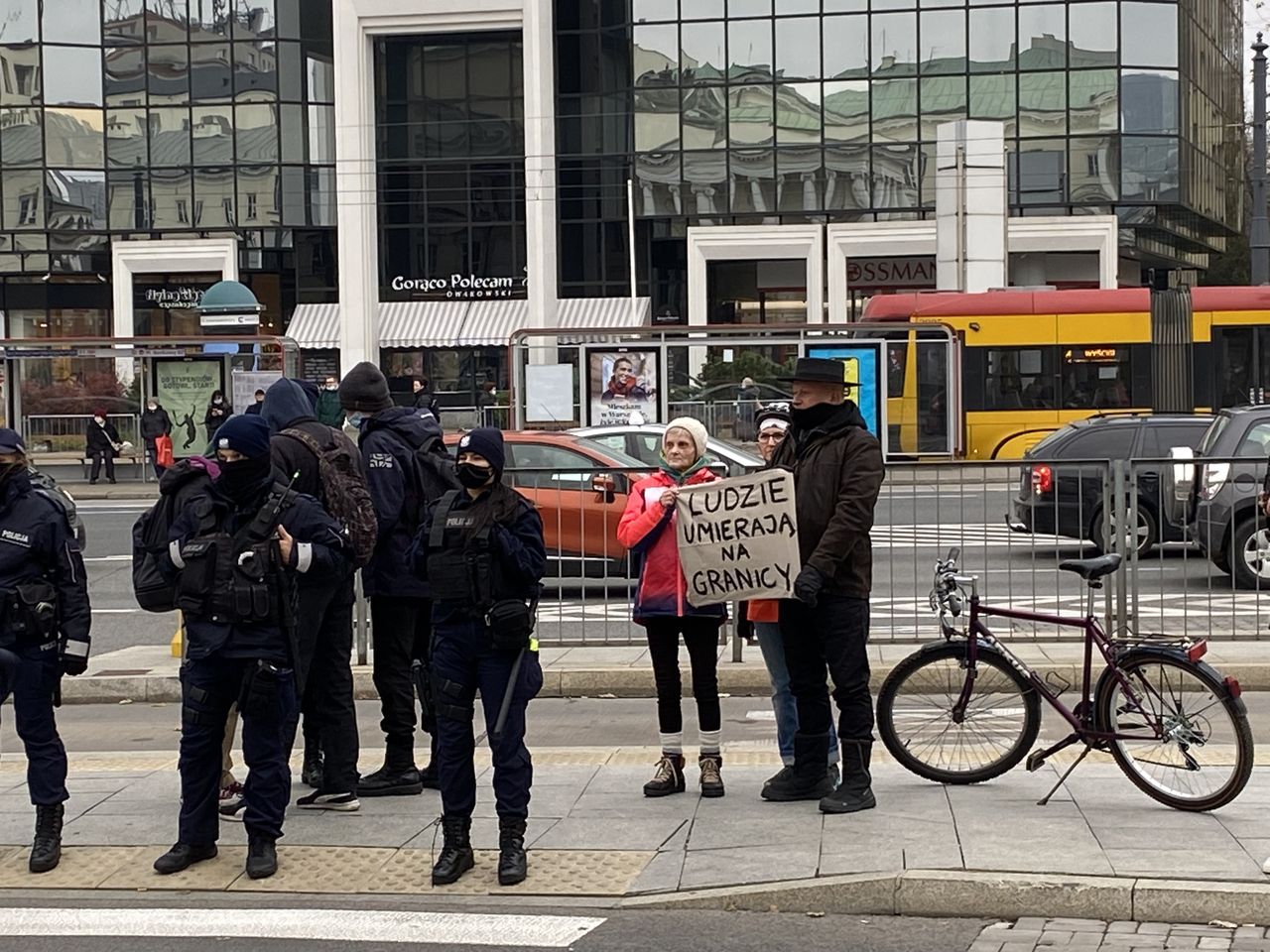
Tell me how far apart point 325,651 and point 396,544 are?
0.63 meters

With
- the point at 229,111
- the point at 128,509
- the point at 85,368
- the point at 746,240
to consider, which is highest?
the point at 229,111

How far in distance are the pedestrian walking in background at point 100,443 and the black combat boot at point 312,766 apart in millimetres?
26735

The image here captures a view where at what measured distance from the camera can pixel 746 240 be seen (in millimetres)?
45156

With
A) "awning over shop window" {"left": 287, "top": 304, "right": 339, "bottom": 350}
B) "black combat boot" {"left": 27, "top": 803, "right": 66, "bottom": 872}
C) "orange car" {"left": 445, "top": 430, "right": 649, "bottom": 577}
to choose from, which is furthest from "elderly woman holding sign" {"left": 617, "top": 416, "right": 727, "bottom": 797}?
"awning over shop window" {"left": 287, "top": 304, "right": 339, "bottom": 350}

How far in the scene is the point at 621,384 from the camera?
3045 centimetres

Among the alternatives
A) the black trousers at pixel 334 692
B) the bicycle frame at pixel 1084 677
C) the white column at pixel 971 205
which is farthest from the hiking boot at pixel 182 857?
the white column at pixel 971 205

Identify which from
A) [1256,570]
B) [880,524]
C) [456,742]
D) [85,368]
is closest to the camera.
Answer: [456,742]

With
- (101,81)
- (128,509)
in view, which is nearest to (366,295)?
(101,81)

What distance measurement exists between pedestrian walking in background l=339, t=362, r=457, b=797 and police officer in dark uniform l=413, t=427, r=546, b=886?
45.4 inches

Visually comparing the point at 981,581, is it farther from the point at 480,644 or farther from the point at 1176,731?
the point at 480,644

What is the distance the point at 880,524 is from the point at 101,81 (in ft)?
134

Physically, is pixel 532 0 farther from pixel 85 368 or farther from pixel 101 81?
pixel 85 368

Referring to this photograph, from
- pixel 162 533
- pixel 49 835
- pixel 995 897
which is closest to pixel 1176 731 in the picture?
pixel 995 897

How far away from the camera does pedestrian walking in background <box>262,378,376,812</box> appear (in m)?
7.38
